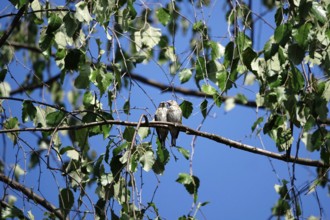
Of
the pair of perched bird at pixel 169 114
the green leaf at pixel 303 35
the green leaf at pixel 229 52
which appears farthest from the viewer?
the pair of perched bird at pixel 169 114

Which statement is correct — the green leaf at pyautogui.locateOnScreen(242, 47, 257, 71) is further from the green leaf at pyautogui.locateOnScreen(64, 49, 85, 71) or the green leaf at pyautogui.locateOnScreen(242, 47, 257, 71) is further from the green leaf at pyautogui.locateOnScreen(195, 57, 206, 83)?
the green leaf at pyautogui.locateOnScreen(64, 49, 85, 71)

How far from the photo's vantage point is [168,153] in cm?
306

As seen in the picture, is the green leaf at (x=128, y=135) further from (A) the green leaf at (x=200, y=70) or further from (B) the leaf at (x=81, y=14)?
(B) the leaf at (x=81, y=14)

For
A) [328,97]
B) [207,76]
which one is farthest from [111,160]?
[328,97]

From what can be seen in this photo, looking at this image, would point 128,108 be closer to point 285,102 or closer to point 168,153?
point 168,153

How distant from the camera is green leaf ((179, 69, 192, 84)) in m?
3.07

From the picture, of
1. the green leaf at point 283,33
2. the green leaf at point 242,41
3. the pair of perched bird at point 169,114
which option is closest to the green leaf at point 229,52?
the green leaf at point 242,41

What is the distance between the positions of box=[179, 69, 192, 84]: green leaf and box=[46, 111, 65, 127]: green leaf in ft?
2.12

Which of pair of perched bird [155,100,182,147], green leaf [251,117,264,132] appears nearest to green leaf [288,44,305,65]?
green leaf [251,117,264,132]

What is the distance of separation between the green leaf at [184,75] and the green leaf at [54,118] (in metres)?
0.65

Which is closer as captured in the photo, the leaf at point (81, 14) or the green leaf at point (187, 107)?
the leaf at point (81, 14)

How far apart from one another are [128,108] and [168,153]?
33 cm

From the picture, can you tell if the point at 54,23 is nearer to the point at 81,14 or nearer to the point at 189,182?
the point at 81,14

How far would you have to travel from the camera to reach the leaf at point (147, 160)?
9.39 ft
